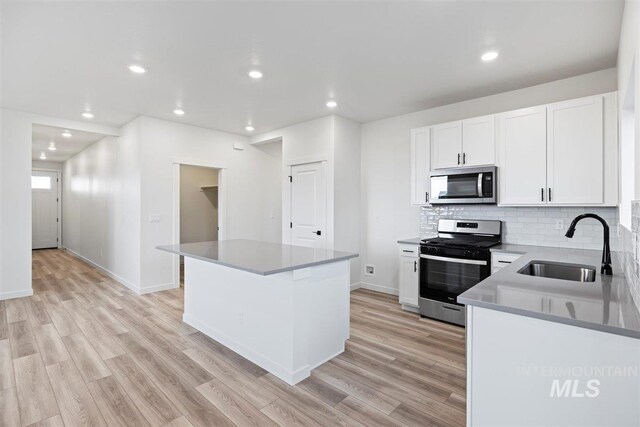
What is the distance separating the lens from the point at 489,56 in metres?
2.83

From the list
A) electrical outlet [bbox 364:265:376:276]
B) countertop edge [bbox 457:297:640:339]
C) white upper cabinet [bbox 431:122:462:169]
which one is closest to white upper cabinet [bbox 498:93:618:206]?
white upper cabinet [bbox 431:122:462:169]

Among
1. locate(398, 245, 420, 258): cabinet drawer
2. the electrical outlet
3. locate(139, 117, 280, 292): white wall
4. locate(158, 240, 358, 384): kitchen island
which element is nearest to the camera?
locate(158, 240, 358, 384): kitchen island

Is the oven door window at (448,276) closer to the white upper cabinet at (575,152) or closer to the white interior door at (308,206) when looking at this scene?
the white upper cabinet at (575,152)

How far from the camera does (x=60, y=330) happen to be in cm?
332

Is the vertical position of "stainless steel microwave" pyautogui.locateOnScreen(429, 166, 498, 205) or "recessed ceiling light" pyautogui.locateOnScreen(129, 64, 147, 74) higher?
"recessed ceiling light" pyautogui.locateOnScreen(129, 64, 147, 74)

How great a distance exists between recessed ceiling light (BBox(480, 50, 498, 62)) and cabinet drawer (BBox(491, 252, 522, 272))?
183 cm

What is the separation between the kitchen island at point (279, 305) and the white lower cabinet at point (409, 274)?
1280mm

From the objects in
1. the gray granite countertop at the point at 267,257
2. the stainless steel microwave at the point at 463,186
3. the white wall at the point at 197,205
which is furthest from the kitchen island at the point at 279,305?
the white wall at the point at 197,205

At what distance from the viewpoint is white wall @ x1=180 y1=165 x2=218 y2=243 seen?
6.95m

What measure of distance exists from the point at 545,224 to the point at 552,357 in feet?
8.78

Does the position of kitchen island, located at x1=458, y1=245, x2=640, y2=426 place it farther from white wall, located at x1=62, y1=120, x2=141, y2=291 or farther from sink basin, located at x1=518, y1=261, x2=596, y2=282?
white wall, located at x1=62, y1=120, x2=141, y2=291

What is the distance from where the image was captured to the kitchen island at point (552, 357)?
1.10 meters

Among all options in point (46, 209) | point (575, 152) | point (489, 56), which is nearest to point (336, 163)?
point (489, 56)

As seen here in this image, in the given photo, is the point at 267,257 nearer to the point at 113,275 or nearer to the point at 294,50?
the point at 294,50
